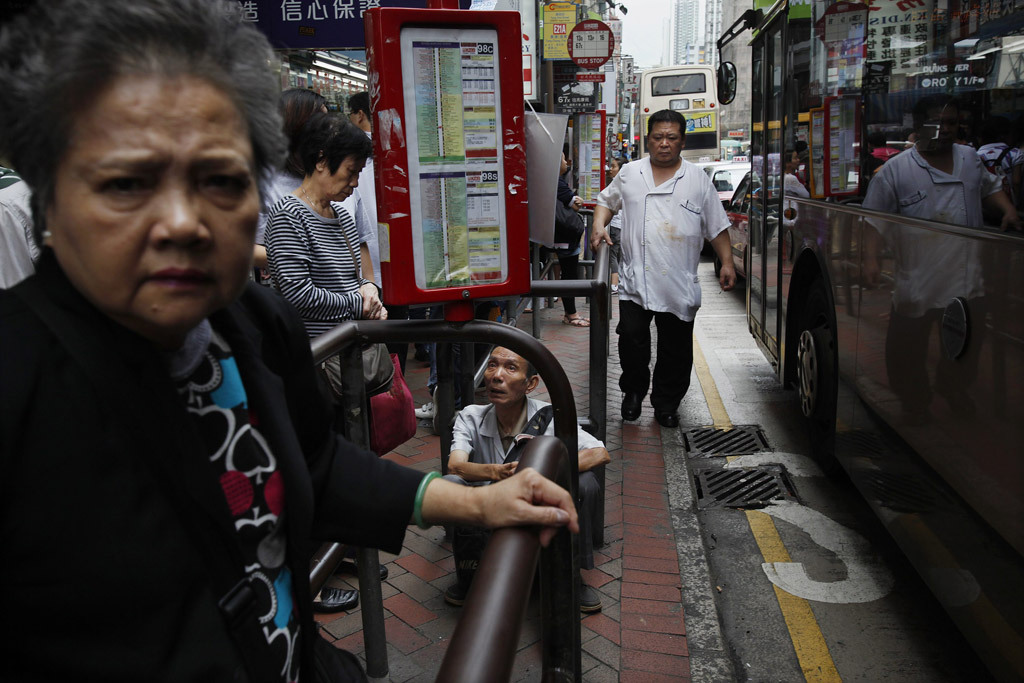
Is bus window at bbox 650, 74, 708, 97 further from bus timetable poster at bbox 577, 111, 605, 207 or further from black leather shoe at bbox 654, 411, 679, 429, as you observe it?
black leather shoe at bbox 654, 411, 679, 429

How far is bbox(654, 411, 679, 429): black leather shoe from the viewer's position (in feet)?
19.8

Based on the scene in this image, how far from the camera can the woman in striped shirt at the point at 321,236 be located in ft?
10.5

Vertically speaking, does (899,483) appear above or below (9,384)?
below

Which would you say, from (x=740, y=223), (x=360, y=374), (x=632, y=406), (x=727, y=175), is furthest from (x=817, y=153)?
(x=727, y=175)

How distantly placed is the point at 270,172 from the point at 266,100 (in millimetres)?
105

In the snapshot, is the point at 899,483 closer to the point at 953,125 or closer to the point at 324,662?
the point at 953,125

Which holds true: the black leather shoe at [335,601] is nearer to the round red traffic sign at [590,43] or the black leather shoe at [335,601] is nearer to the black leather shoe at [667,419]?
the black leather shoe at [667,419]

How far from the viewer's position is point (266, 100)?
1.18 metres

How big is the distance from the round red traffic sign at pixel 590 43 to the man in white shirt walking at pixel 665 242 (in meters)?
6.07

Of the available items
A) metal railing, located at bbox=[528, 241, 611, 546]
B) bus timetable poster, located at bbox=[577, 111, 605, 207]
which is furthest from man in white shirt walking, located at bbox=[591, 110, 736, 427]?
bus timetable poster, located at bbox=[577, 111, 605, 207]

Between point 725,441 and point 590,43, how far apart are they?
7464mm

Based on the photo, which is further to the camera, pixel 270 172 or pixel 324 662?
pixel 324 662

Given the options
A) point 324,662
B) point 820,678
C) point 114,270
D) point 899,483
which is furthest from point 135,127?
point 899,483

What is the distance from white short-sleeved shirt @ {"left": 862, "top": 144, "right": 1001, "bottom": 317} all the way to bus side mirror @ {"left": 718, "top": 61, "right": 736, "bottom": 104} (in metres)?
3.54
